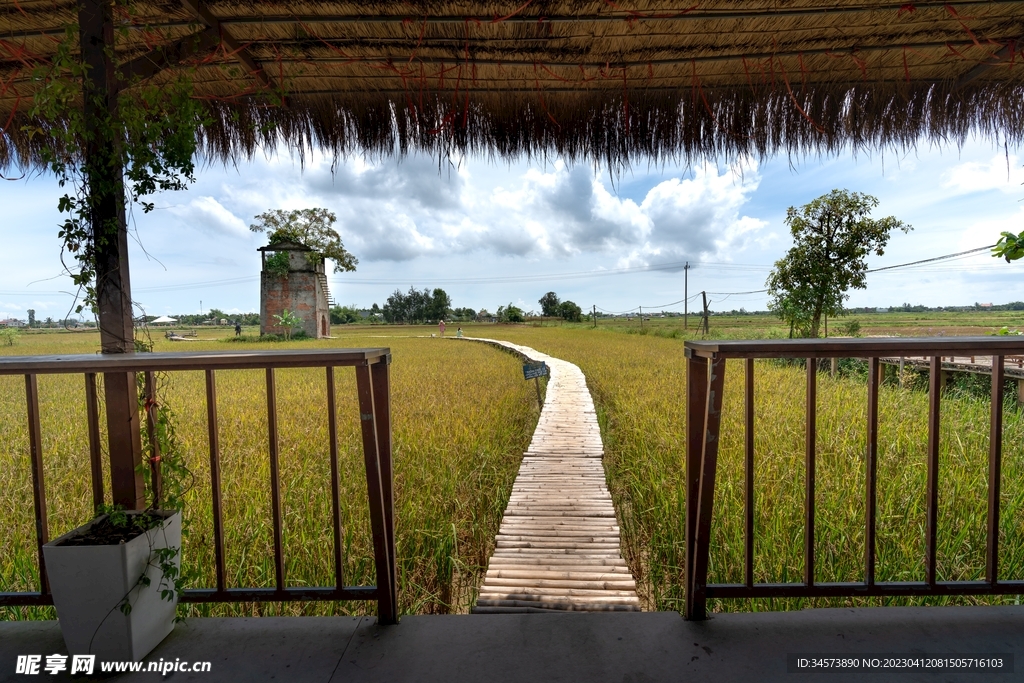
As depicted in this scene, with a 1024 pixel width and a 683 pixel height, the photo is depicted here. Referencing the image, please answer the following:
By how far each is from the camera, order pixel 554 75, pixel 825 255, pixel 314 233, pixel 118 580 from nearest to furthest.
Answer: pixel 118 580
pixel 554 75
pixel 825 255
pixel 314 233

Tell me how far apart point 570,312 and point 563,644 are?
1987 cm

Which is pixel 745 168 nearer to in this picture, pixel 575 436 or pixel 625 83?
pixel 625 83

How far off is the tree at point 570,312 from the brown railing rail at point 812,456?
1722 centimetres

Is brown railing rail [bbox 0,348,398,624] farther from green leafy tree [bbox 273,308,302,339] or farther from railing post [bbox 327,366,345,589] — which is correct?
green leafy tree [bbox 273,308,302,339]

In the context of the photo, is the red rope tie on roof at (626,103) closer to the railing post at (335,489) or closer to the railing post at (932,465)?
the railing post at (932,465)

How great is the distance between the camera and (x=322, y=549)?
1.78 m

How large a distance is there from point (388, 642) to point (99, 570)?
0.73 meters

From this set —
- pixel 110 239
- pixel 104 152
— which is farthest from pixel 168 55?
pixel 110 239

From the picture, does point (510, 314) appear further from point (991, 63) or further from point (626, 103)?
point (991, 63)

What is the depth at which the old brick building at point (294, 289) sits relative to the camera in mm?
5906

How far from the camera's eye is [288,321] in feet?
20.6

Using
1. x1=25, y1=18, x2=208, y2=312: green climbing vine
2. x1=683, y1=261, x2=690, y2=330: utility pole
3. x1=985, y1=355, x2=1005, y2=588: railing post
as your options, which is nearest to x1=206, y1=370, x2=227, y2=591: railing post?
x1=25, y1=18, x2=208, y2=312: green climbing vine

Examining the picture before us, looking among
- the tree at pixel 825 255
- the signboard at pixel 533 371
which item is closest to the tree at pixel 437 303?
the signboard at pixel 533 371

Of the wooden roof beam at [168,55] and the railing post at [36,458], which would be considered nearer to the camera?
the railing post at [36,458]
